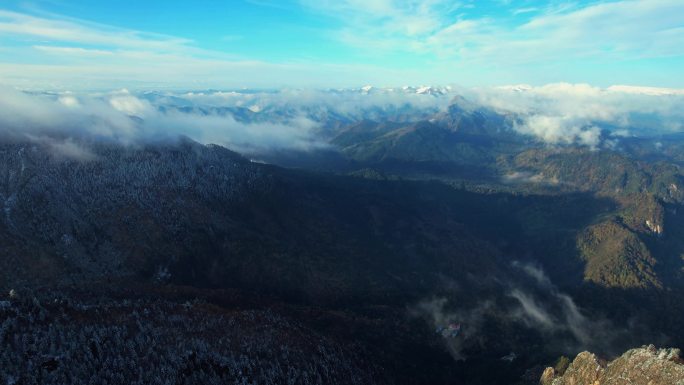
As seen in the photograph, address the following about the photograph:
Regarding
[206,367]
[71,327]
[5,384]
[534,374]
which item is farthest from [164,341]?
[534,374]

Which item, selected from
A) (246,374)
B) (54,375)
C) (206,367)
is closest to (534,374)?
(246,374)

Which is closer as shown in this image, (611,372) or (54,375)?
(54,375)

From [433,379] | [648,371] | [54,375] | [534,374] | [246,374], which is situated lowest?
[433,379]

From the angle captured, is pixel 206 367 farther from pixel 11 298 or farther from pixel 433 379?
pixel 433 379

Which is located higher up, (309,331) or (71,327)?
(71,327)

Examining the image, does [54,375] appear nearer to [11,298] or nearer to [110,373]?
[110,373]

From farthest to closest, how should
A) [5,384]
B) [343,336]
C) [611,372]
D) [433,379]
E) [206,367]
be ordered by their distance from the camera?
[343,336], [433,379], [206,367], [611,372], [5,384]

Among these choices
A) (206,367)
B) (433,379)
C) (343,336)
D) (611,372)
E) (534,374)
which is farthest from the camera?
(343,336)
